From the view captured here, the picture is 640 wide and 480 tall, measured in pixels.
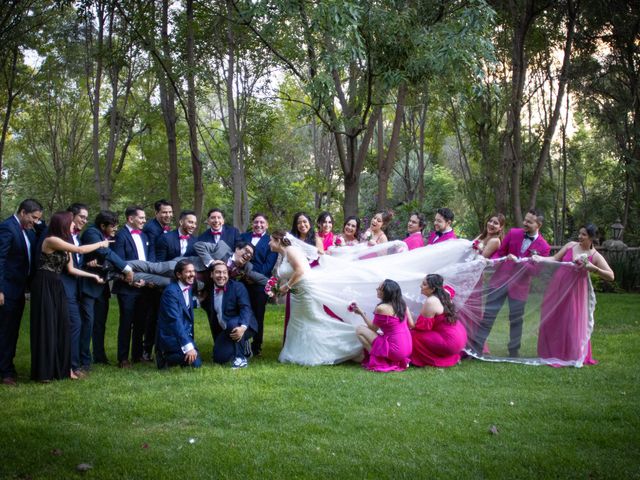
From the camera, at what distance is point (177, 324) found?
7348 mm

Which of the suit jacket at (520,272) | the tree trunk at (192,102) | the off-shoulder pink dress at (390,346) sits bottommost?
the off-shoulder pink dress at (390,346)

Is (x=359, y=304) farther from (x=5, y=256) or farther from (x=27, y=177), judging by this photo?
(x=27, y=177)

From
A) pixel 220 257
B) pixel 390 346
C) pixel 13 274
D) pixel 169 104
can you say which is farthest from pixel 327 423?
pixel 169 104

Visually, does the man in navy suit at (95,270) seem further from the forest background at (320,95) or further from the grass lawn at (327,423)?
the forest background at (320,95)

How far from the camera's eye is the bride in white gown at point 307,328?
7902 mm

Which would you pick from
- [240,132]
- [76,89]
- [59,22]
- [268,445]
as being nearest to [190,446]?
[268,445]

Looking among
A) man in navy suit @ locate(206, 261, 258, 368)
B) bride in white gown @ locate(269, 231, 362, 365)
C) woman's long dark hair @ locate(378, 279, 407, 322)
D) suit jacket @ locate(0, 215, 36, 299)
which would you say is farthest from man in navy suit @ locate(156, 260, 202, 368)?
woman's long dark hair @ locate(378, 279, 407, 322)

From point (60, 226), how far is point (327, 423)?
Result: 3488 mm

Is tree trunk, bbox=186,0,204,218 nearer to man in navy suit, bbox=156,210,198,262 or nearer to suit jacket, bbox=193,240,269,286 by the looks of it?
man in navy suit, bbox=156,210,198,262

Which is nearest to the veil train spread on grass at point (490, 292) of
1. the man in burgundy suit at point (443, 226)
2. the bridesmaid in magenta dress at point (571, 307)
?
the bridesmaid in magenta dress at point (571, 307)

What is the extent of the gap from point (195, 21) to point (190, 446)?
35.9 ft

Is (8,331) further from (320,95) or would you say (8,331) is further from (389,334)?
(320,95)

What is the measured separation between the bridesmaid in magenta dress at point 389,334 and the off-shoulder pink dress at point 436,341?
0.67ft

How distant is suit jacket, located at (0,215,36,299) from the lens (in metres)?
6.86
